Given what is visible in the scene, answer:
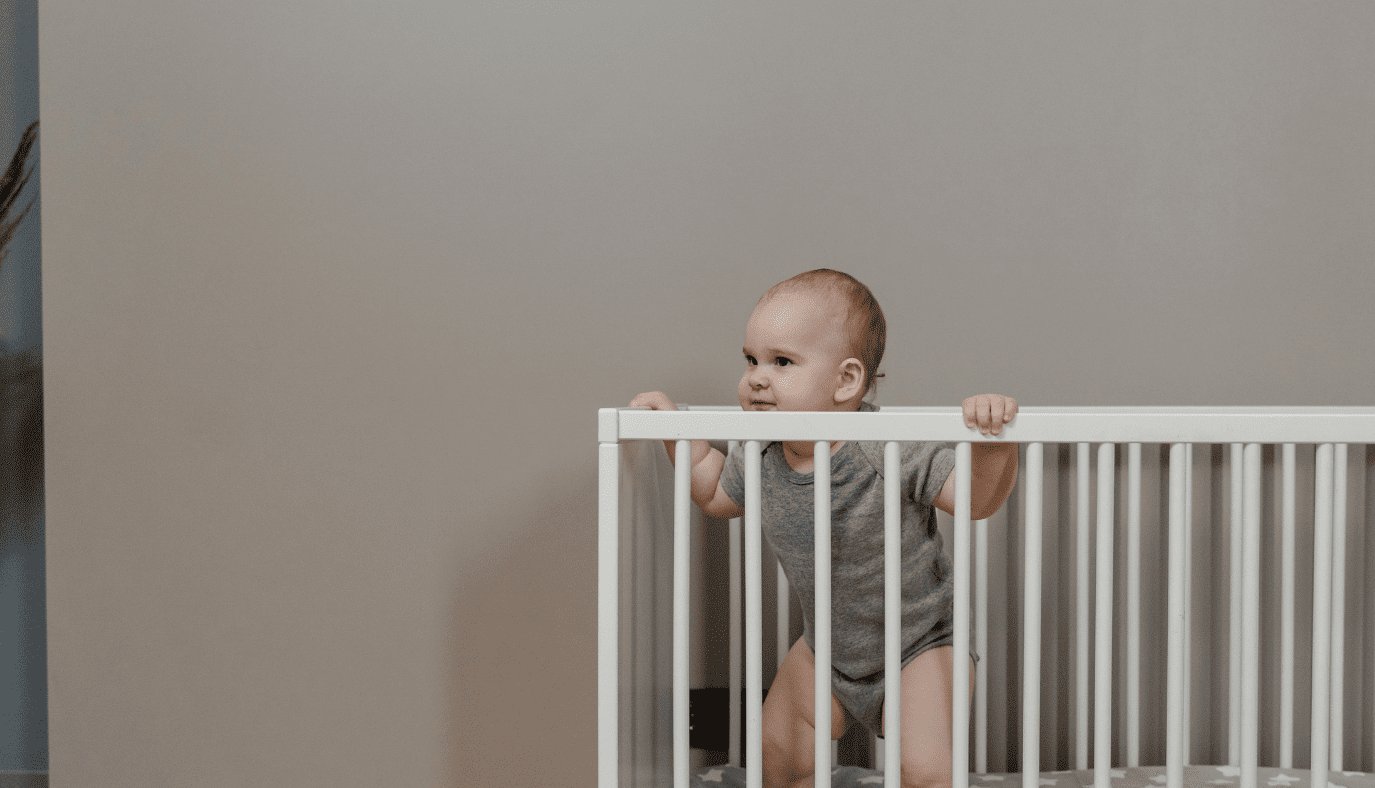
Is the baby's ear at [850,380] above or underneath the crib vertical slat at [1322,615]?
above

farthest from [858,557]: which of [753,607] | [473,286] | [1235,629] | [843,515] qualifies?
[473,286]

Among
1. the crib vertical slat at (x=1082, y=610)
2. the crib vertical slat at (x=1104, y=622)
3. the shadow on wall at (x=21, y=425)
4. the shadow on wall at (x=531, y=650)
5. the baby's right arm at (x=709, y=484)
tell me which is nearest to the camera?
the crib vertical slat at (x=1104, y=622)

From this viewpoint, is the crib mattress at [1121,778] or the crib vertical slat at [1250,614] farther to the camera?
the crib mattress at [1121,778]

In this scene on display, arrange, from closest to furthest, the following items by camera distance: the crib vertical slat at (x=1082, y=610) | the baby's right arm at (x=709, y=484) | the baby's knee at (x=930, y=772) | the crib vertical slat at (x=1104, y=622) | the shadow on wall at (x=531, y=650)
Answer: the crib vertical slat at (x=1104, y=622) < the baby's knee at (x=930, y=772) < the baby's right arm at (x=709, y=484) < the crib vertical slat at (x=1082, y=610) < the shadow on wall at (x=531, y=650)

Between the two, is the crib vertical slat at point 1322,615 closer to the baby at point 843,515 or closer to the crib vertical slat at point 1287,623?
the baby at point 843,515

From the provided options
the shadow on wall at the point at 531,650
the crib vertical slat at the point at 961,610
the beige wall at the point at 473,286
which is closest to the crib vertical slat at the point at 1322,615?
the crib vertical slat at the point at 961,610

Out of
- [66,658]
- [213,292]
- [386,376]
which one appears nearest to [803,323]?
[386,376]

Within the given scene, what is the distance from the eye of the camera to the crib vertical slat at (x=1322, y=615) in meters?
0.70

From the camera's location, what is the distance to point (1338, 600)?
0.89 m

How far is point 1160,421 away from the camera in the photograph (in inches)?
27.3

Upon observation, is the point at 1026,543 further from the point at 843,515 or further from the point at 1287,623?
the point at 1287,623

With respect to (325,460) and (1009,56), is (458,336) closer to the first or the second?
(325,460)

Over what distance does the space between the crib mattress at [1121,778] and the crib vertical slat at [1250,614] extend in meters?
0.29

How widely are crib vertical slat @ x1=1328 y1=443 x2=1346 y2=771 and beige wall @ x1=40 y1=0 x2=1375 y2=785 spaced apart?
0.62ft
